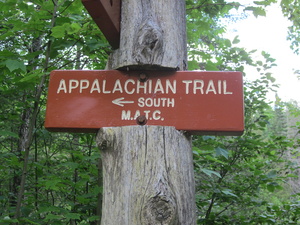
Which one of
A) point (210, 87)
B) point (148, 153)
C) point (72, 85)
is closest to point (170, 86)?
point (210, 87)

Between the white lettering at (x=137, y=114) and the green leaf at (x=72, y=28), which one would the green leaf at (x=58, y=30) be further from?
the white lettering at (x=137, y=114)

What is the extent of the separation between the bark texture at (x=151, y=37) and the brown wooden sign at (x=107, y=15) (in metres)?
0.03

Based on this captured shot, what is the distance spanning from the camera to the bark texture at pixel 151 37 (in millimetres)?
1364

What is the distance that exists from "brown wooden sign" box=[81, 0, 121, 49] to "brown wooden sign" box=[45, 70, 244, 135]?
0.18 meters

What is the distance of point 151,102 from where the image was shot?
4.53 feet

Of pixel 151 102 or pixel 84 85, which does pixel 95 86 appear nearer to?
pixel 84 85

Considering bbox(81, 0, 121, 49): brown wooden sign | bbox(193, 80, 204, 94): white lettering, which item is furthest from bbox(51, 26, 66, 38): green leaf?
bbox(193, 80, 204, 94): white lettering

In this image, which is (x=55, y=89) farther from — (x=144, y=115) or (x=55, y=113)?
(x=144, y=115)

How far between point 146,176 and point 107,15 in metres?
Result: 0.70

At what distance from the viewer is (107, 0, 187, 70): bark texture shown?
1.36 meters

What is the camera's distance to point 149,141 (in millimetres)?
1273

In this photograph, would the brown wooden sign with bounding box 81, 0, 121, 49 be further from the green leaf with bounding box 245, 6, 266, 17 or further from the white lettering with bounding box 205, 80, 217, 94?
the green leaf with bounding box 245, 6, 266, 17

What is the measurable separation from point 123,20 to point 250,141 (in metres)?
2.49

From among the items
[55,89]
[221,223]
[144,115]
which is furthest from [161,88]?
[221,223]
